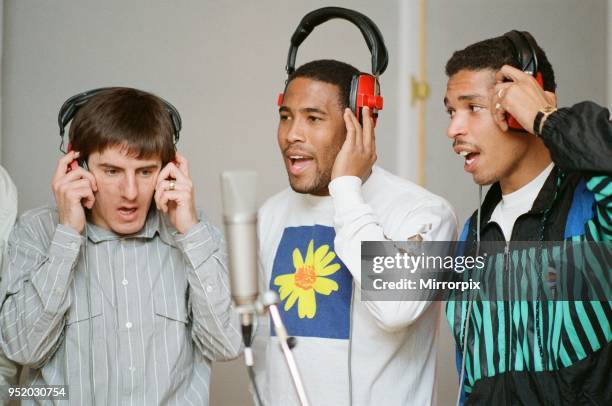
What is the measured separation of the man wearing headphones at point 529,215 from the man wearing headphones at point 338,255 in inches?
5.1

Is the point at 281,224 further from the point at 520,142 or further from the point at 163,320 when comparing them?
the point at 520,142

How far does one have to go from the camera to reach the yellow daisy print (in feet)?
6.04

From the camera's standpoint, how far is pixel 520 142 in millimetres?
1682

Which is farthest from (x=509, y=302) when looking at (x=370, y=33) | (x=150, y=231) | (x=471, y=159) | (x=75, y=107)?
(x=75, y=107)

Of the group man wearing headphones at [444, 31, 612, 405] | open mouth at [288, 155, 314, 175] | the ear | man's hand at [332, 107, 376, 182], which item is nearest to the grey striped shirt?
open mouth at [288, 155, 314, 175]

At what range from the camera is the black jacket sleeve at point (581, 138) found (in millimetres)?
1402

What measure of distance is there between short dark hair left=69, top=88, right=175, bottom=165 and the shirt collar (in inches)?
6.1

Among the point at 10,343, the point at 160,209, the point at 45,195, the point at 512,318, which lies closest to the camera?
the point at 512,318

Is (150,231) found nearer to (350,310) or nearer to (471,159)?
(350,310)

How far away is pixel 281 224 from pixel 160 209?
0.33 m

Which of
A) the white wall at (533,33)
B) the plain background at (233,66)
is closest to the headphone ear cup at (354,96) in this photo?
the plain background at (233,66)

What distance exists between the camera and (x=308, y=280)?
73.6 inches

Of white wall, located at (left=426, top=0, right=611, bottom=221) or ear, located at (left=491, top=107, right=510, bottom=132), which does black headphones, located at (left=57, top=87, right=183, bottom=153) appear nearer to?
ear, located at (left=491, top=107, right=510, bottom=132)

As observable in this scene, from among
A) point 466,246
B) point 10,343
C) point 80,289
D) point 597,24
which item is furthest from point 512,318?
point 597,24
